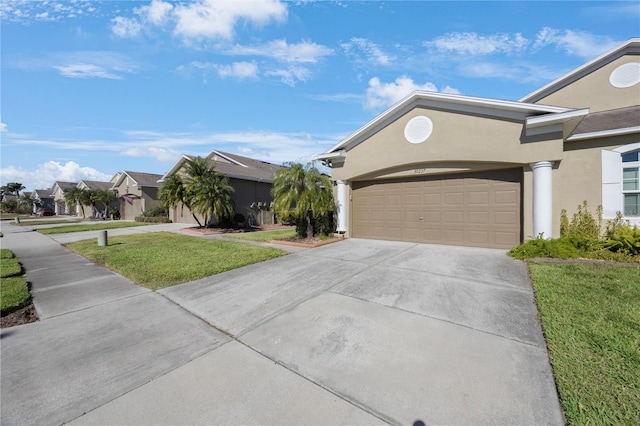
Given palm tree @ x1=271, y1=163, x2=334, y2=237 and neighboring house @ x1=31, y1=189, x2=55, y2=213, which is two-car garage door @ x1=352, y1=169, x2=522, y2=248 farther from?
neighboring house @ x1=31, y1=189, x2=55, y2=213

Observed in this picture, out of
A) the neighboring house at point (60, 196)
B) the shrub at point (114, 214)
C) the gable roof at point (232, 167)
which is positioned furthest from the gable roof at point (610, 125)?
the neighboring house at point (60, 196)

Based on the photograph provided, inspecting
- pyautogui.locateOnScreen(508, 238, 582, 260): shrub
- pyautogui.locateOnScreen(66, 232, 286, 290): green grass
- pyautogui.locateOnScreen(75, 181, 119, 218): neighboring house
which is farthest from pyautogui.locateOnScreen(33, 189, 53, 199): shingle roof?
pyautogui.locateOnScreen(508, 238, 582, 260): shrub

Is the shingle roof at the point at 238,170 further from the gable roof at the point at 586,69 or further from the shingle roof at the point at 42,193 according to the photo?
the shingle roof at the point at 42,193

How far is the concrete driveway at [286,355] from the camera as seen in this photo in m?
2.27

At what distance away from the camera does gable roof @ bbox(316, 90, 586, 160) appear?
759cm

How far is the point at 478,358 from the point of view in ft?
9.62

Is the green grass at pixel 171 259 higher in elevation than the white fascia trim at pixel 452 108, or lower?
lower

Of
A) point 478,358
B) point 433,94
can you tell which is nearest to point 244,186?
point 433,94

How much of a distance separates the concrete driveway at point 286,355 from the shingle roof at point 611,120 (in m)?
6.93

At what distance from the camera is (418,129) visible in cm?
970

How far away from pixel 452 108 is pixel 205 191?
13037 millimetres

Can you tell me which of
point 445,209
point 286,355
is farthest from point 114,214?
point 286,355

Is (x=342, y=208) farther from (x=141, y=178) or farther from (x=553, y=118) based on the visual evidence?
(x=141, y=178)

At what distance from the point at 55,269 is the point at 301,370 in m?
8.32
